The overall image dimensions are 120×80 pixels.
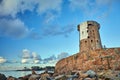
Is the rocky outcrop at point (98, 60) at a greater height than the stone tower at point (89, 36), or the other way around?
the stone tower at point (89, 36)

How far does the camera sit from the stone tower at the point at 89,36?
70056mm

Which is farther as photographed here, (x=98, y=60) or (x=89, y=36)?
(x=89, y=36)

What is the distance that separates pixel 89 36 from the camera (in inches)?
2776

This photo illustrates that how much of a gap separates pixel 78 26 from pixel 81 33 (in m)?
3.97

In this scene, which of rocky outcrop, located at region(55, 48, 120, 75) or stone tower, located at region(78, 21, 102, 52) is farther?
stone tower, located at region(78, 21, 102, 52)

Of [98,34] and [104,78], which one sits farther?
[98,34]

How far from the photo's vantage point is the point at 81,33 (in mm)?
73125

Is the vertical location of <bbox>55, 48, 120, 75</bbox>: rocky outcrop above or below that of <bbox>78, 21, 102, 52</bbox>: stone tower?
below

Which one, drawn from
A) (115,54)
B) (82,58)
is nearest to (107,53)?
(115,54)

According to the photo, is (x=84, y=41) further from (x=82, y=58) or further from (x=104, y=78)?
(x=104, y=78)

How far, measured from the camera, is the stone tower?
230 feet

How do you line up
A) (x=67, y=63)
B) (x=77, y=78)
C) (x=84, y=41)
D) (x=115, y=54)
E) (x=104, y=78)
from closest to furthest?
1. (x=104, y=78)
2. (x=77, y=78)
3. (x=115, y=54)
4. (x=67, y=63)
5. (x=84, y=41)

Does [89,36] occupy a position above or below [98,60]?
above

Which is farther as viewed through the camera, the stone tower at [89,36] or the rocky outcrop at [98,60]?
the stone tower at [89,36]
